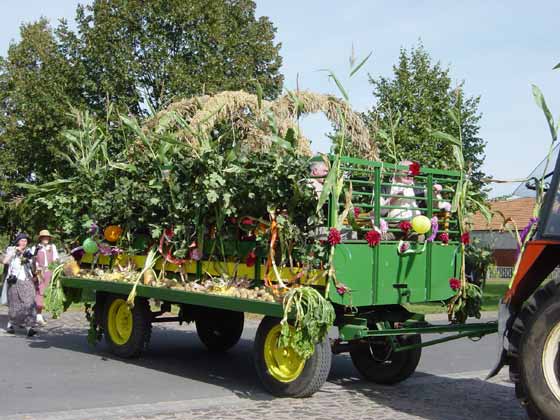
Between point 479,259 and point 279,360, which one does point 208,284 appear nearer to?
point 279,360

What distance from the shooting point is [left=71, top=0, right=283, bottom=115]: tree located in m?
23.5

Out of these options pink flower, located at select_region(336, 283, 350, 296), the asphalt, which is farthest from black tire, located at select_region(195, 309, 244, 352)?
pink flower, located at select_region(336, 283, 350, 296)

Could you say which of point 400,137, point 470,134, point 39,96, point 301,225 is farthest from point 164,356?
point 470,134

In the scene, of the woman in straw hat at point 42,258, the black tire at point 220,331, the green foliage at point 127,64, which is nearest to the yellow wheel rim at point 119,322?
the black tire at point 220,331

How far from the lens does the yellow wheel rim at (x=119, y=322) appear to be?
10409 millimetres

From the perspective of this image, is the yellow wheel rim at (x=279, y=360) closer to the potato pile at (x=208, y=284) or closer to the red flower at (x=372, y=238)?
the potato pile at (x=208, y=284)

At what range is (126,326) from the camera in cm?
1048

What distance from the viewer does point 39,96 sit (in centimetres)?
2495

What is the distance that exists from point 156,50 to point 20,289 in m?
12.3

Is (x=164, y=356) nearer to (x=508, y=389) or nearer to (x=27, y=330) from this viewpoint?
(x=27, y=330)

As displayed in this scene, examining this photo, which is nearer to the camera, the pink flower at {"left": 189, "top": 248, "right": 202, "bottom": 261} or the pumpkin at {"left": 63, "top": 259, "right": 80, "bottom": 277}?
the pink flower at {"left": 189, "top": 248, "right": 202, "bottom": 261}

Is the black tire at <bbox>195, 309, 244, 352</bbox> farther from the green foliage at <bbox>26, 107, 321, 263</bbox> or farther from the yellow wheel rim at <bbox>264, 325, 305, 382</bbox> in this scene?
the yellow wheel rim at <bbox>264, 325, 305, 382</bbox>

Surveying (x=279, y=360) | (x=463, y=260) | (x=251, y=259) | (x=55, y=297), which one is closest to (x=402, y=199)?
(x=463, y=260)

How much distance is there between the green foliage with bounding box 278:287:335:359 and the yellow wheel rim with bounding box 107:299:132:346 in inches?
137
